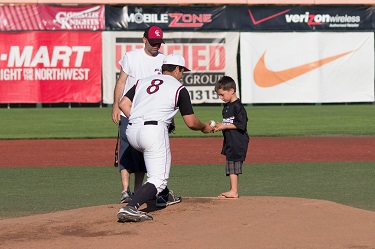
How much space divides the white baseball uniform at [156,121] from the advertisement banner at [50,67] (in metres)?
24.5

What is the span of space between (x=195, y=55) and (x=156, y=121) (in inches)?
1005

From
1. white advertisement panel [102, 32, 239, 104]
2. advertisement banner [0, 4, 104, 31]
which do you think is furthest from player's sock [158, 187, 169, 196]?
advertisement banner [0, 4, 104, 31]

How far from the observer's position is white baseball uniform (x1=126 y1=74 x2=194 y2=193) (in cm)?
891

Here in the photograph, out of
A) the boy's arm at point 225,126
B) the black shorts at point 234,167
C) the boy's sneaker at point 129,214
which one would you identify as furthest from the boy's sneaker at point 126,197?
the boy's sneaker at point 129,214

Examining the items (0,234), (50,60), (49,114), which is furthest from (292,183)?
(50,60)

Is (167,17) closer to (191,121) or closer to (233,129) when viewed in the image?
(233,129)

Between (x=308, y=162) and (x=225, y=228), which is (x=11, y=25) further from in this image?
(x=225, y=228)

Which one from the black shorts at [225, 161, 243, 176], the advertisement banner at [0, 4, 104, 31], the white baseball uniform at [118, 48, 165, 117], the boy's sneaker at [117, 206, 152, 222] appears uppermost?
the advertisement banner at [0, 4, 104, 31]

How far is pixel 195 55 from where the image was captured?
34.3m

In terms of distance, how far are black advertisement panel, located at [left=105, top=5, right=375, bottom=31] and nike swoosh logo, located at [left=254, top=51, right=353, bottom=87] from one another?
137 cm

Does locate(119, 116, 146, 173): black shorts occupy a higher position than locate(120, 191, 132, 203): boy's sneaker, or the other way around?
locate(119, 116, 146, 173): black shorts

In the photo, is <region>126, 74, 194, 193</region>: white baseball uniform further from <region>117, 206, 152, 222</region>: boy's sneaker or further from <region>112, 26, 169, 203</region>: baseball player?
<region>112, 26, 169, 203</region>: baseball player

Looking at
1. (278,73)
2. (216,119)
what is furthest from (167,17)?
(216,119)

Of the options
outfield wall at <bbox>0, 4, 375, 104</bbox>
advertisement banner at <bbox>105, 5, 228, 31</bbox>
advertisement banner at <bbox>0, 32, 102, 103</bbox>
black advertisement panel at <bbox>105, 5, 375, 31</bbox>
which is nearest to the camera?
advertisement banner at <bbox>0, 32, 102, 103</bbox>
